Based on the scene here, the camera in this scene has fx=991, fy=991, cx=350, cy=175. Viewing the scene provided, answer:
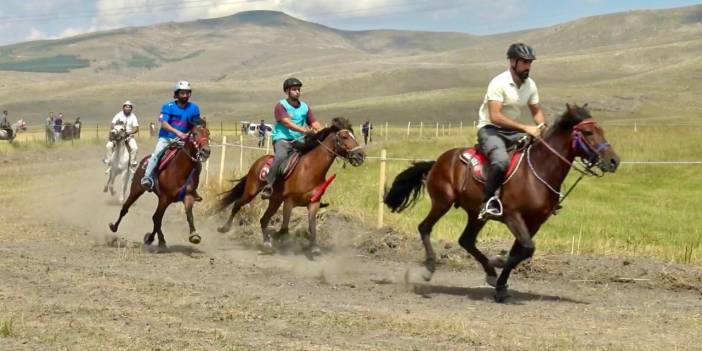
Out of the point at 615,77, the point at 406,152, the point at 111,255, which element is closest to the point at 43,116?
the point at 615,77

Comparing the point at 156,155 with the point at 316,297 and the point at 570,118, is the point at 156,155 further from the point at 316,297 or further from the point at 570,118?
the point at 570,118

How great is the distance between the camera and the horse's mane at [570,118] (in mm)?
10672

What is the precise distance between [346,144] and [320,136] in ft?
2.07

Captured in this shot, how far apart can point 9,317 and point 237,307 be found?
6.88 feet

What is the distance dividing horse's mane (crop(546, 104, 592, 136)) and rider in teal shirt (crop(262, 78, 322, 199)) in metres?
4.67

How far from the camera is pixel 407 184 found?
1275 cm

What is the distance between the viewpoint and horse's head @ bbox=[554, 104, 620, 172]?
1030 cm

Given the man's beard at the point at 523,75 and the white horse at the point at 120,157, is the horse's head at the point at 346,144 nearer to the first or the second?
the man's beard at the point at 523,75

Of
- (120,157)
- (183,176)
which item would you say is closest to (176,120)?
(183,176)

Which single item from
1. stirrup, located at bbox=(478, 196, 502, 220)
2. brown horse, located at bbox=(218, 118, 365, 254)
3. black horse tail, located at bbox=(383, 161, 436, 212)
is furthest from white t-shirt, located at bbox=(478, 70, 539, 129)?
brown horse, located at bbox=(218, 118, 365, 254)

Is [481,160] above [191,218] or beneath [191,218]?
above

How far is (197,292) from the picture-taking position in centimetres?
1058

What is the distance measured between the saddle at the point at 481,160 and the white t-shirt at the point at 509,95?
368 millimetres

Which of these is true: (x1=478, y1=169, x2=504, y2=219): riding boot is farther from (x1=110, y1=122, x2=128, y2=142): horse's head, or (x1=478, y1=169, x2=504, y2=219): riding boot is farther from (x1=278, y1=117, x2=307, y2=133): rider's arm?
(x1=110, y1=122, x2=128, y2=142): horse's head
